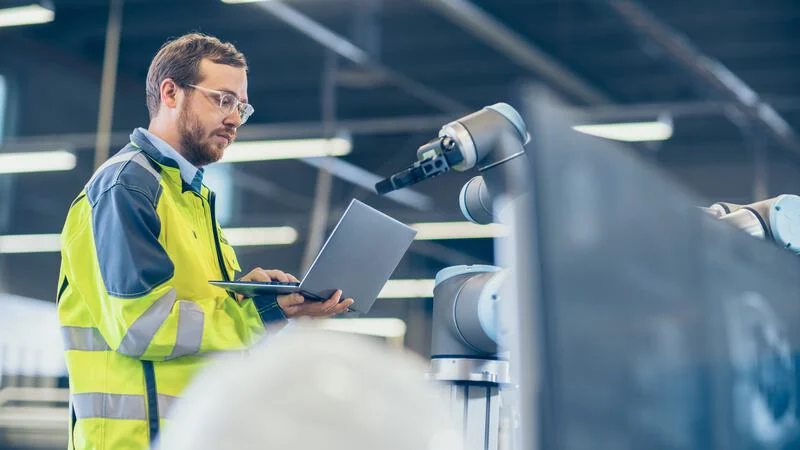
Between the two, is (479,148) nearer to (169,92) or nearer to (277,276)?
(277,276)

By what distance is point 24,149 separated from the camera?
189 inches

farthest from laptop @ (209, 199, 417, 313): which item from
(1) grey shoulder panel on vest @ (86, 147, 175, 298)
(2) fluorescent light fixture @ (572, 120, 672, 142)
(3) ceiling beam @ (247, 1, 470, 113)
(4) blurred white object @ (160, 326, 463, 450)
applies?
(2) fluorescent light fixture @ (572, 120, 672, 142)

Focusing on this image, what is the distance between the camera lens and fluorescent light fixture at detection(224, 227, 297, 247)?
25.5 feet

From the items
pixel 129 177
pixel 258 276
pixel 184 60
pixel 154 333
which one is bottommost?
pixel 154 333

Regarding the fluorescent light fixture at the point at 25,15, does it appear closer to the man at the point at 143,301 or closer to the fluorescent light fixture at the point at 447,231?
the man at the point at 143,301

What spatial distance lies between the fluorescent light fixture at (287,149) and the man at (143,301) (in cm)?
584

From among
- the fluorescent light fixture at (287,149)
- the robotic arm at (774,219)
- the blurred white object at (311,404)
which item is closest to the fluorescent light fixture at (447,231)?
the fluorescent light fixture at (287,149)

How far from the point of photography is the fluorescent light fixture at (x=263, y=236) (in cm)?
777

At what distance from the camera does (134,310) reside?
5.03 feet

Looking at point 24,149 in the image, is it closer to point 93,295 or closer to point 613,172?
point 93,295

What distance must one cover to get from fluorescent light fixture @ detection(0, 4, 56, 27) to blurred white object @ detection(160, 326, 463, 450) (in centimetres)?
455

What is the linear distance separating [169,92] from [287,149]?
6171 mm

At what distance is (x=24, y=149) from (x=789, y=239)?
405 cm

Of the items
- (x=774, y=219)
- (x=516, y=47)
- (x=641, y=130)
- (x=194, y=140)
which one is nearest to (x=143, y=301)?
(x=194, y=140)
